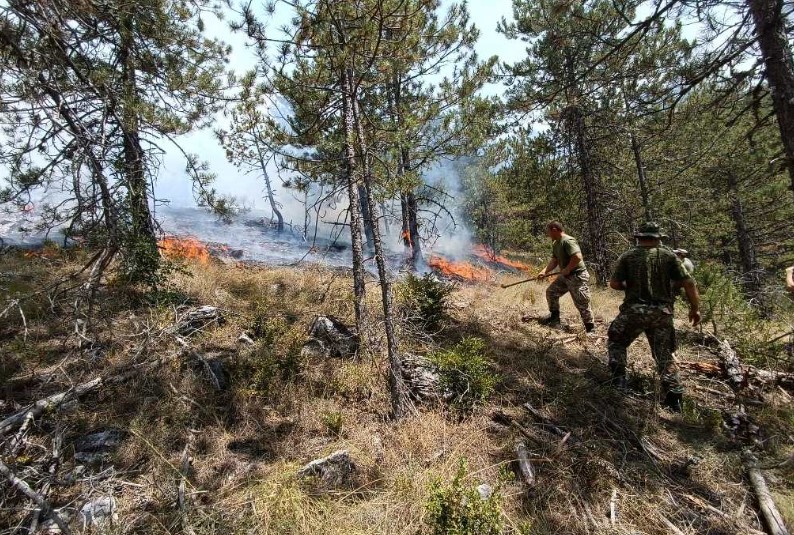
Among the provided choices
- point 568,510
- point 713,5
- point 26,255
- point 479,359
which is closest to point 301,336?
point 479,359

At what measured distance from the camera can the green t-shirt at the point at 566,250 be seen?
6.34m

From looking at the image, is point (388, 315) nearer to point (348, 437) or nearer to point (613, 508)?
point (348, 437)

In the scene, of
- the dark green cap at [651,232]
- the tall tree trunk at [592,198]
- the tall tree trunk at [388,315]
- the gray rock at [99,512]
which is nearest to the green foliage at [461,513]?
the tall tree trunk at [388,315]

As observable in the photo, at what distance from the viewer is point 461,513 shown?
2.57 m

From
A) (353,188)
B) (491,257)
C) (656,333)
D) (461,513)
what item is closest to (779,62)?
(656,333)

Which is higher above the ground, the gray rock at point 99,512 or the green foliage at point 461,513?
the green foliage at point 461,513

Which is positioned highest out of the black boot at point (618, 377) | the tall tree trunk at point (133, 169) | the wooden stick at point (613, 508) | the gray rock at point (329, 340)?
the tall tree trunk at point (133, 169)

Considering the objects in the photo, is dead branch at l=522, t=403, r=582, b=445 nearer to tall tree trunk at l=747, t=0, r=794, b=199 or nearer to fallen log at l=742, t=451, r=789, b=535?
fallen log at l=742, t=451, r=789, b=535

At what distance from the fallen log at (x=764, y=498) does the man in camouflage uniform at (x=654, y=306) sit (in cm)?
100

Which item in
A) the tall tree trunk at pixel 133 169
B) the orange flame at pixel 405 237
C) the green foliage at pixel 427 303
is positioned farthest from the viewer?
the green foliage at pixel 427 303

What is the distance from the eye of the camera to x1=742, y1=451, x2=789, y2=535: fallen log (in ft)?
8.98

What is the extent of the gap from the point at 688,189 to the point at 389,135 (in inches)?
585

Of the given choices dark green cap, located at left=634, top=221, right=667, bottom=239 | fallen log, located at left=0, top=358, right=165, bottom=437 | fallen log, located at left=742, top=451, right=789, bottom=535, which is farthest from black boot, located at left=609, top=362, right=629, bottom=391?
fallen log, located at left=0, top=358, right=165, bottom=437

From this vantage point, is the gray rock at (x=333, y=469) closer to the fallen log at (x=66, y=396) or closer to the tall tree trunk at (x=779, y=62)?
the fallen log at (x=66, y=396)
